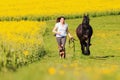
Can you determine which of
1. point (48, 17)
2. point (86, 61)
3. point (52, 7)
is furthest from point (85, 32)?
point (52, 7)

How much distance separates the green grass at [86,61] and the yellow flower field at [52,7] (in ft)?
10.0

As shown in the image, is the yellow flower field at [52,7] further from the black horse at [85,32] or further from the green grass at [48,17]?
the black horse at [85,32]

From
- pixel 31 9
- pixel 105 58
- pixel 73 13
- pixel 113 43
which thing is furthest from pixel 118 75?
pixel 31 9

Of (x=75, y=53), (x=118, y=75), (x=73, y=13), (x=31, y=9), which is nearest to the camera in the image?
(x=118, y=75)

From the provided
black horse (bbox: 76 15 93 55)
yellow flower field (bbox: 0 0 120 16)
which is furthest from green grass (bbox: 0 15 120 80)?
yellow flower field (bbox: 0 0 120 16)

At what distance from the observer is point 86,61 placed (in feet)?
51.1

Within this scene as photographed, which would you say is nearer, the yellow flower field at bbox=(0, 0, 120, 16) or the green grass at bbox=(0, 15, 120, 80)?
the green grass at bbox=(0, 15, 120, 80)

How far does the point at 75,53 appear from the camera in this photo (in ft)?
60.4

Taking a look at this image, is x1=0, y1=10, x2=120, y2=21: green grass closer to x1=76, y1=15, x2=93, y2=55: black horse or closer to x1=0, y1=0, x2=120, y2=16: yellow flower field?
x1=0, y1=0, x2=120, y2=16: yellow flower field

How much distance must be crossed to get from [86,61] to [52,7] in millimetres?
27533

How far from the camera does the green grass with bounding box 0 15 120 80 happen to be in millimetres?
4410

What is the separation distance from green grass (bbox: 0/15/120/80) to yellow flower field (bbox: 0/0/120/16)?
3056 mm

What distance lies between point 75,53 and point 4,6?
87.9ft

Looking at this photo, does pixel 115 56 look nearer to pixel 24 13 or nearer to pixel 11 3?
pixel 24 13
